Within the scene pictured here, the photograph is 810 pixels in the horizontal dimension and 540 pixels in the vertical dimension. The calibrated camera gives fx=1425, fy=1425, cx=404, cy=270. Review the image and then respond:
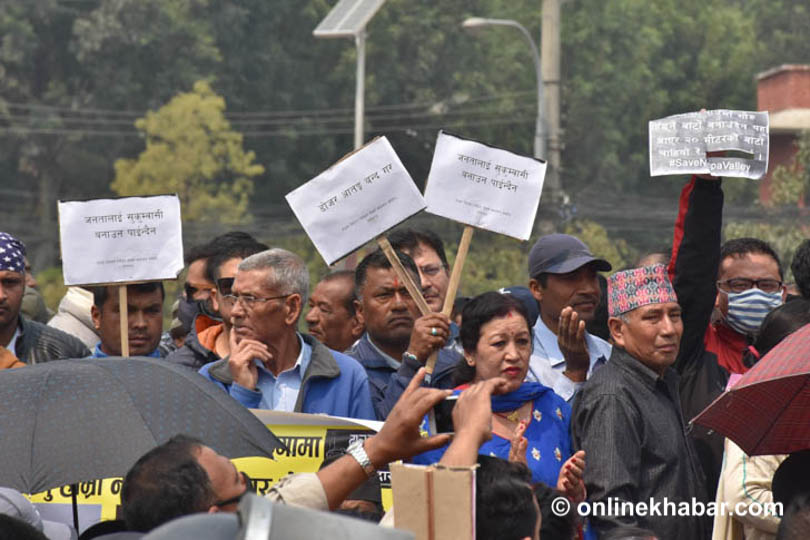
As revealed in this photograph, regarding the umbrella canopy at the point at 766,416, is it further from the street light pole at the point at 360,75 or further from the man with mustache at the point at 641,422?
the street light pole at the point at 360,75

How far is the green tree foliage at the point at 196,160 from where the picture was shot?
1442 inches

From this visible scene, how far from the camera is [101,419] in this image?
402cm

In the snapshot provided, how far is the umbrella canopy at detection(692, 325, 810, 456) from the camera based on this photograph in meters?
4.37

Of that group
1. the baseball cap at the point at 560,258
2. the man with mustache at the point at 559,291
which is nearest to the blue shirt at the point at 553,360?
the man with mustache at the point at 559,291

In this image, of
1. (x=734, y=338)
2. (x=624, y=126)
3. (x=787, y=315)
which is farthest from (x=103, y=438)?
(x=624, y=126)

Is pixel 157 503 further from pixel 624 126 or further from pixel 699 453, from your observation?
pixel 624 126

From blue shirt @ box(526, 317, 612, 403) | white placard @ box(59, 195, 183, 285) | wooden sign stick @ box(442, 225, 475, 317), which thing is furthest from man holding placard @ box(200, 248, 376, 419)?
blue shirt @ box(526, 317, 612, 403)

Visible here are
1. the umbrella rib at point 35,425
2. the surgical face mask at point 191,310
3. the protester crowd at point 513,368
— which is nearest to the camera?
the protester crowd at point 513,368

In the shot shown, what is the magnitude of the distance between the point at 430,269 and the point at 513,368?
1.52m

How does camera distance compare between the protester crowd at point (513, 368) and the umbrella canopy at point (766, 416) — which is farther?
the umbrella canopy at point (766, 416)

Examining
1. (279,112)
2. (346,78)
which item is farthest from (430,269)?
(279,112)

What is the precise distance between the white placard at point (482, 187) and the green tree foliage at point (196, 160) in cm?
3094

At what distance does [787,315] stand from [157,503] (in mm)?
2861

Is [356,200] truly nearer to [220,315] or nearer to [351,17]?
[220,315]
